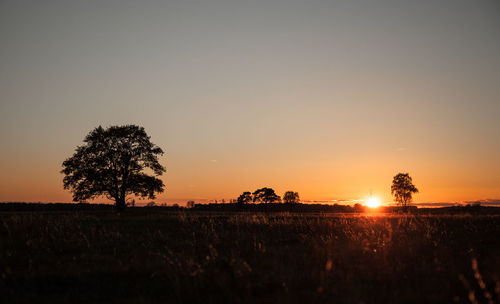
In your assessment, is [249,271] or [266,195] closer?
[249,271]

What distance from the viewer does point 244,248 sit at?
33.4ft

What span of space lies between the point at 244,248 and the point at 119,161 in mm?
34853

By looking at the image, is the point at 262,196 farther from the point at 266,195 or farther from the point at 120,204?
the point at 120,204

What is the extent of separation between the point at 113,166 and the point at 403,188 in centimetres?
6854

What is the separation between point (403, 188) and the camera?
80.0 m

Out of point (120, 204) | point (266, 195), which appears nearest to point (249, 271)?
point (120, 204)

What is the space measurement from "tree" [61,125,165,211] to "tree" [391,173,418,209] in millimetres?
61757

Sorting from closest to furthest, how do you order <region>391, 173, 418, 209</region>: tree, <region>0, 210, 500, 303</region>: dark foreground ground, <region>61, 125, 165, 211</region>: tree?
<region>0, 210, 500, 303</region>: dark foreground ground
<region>61, 125, 165, 211</region>: tree
<region>391, 173, 418, 209</region>: tree

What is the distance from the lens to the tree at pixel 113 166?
131ft

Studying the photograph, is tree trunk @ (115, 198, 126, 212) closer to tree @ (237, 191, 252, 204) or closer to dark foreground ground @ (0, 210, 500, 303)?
dark foreground ground @ (0, 210, 500, 303)

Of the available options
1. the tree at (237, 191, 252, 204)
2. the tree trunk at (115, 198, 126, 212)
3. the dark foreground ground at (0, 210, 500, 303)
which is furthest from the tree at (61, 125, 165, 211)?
the tree at (237, 191, 252, 204)

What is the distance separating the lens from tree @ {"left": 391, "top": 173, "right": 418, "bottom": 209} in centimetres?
7956

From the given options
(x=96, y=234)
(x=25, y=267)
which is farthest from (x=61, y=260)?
(x=96, y=234)

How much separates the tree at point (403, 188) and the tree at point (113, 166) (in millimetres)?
61757
